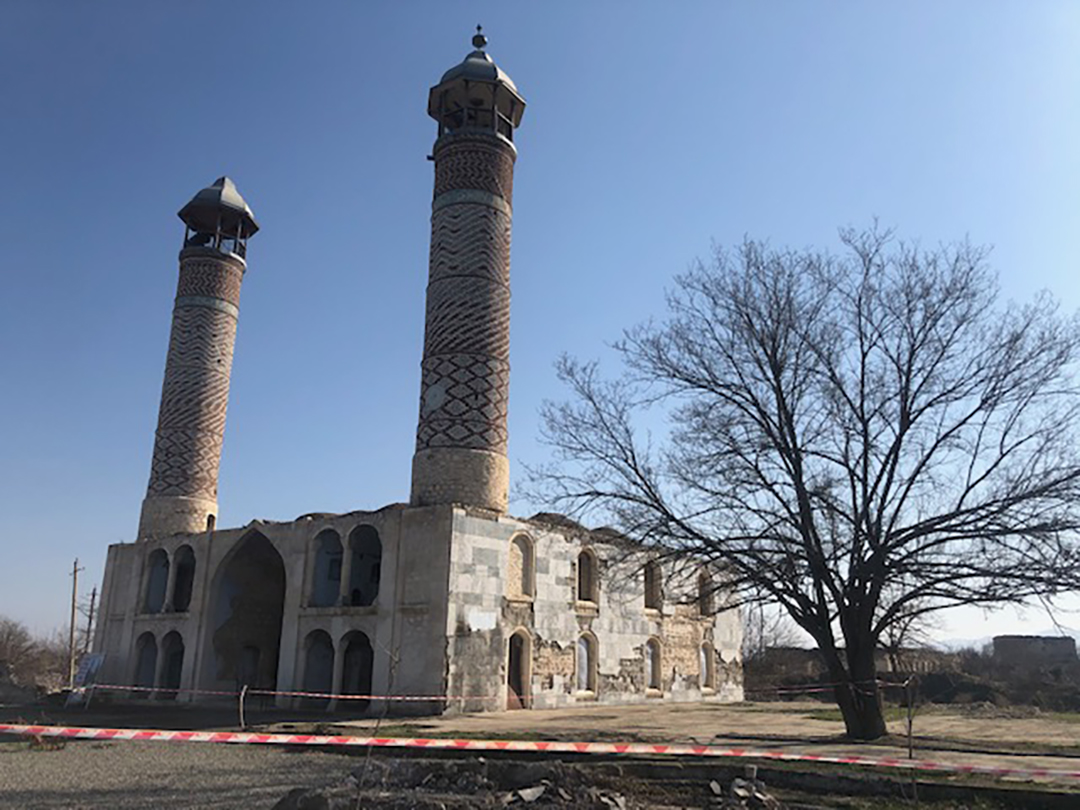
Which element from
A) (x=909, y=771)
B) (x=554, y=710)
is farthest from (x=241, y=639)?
(x=909, y=771)

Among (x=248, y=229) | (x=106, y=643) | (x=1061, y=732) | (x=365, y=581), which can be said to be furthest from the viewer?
(x=248, y=229)

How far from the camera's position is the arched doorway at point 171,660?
21641 mm

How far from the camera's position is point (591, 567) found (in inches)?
802

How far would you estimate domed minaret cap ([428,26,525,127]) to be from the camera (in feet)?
69.8

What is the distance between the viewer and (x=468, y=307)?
19.4m

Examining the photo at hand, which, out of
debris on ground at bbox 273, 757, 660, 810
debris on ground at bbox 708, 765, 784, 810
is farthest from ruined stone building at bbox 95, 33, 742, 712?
debris on ground at bbox 708, 765, 784, 810

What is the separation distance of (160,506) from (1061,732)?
21.5 meters

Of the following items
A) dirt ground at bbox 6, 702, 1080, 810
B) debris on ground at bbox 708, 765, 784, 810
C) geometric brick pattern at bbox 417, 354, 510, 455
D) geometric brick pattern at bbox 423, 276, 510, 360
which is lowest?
dirt ground at bbox 6, 702, 1080, 810

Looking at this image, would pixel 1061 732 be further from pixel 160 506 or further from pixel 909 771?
pixel 160 506

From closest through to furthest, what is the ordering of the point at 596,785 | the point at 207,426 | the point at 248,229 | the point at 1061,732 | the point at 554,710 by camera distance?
the point at 596,785 < the point at 1061,732 < the point at 554,710 < the point at 207,426 < the point at 248,229

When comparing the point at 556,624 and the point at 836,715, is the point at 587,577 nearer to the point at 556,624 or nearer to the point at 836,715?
the point at 556,624

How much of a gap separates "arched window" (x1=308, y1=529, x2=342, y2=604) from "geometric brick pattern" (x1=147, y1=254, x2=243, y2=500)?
6439 mm

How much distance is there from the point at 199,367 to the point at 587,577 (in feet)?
42.9

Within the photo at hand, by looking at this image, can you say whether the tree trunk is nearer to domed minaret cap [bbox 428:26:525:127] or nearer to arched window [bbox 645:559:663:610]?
arched window [bbox 645:559:663:610]
